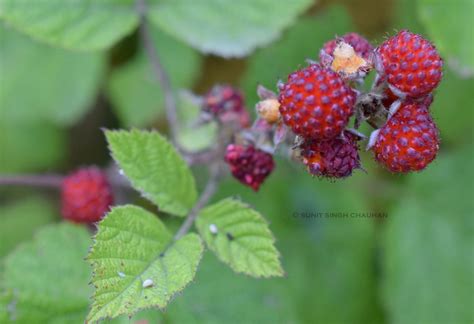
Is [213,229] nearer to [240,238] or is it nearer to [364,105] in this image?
[240,238]

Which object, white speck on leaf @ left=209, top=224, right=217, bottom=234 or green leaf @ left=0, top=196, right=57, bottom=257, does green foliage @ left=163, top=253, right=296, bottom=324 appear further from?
green leaf @ left=0, top=196, right=57, bottom=257

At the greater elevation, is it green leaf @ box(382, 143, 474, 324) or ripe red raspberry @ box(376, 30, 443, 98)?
ripe red raspberry @ box(376, 30, 443, 98)

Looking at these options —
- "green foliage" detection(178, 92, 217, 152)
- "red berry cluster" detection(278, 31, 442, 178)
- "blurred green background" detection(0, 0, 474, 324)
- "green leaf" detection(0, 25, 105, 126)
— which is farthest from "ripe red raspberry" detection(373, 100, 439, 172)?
"green leaf" detection(0, 25, 105, 126)

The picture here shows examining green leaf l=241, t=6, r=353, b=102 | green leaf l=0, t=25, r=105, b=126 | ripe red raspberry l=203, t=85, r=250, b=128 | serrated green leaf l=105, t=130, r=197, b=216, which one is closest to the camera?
serrated green leaf l=105, t=130, r=197, b=216

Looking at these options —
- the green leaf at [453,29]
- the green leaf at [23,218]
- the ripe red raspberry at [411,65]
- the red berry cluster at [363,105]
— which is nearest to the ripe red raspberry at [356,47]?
the red berry cluster at [363,105]

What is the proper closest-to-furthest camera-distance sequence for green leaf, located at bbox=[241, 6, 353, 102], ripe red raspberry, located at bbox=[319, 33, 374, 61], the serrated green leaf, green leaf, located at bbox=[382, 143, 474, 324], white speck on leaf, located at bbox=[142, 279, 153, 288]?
white speck on leaf, located at bbox=[142, 279, 153, 288]
ripe red raspberry, located at bbox=[319, 33, 374, 61]
the serrated green leaf
green leaf, located at bbox=[382, 143, 474, 324]
green leaf, located at bbox=[241, 6, 353, 102]

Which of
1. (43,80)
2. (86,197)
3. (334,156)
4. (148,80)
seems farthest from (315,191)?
(334,156)

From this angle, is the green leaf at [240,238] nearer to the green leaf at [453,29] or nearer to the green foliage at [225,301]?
the green foliage at [225,301]
